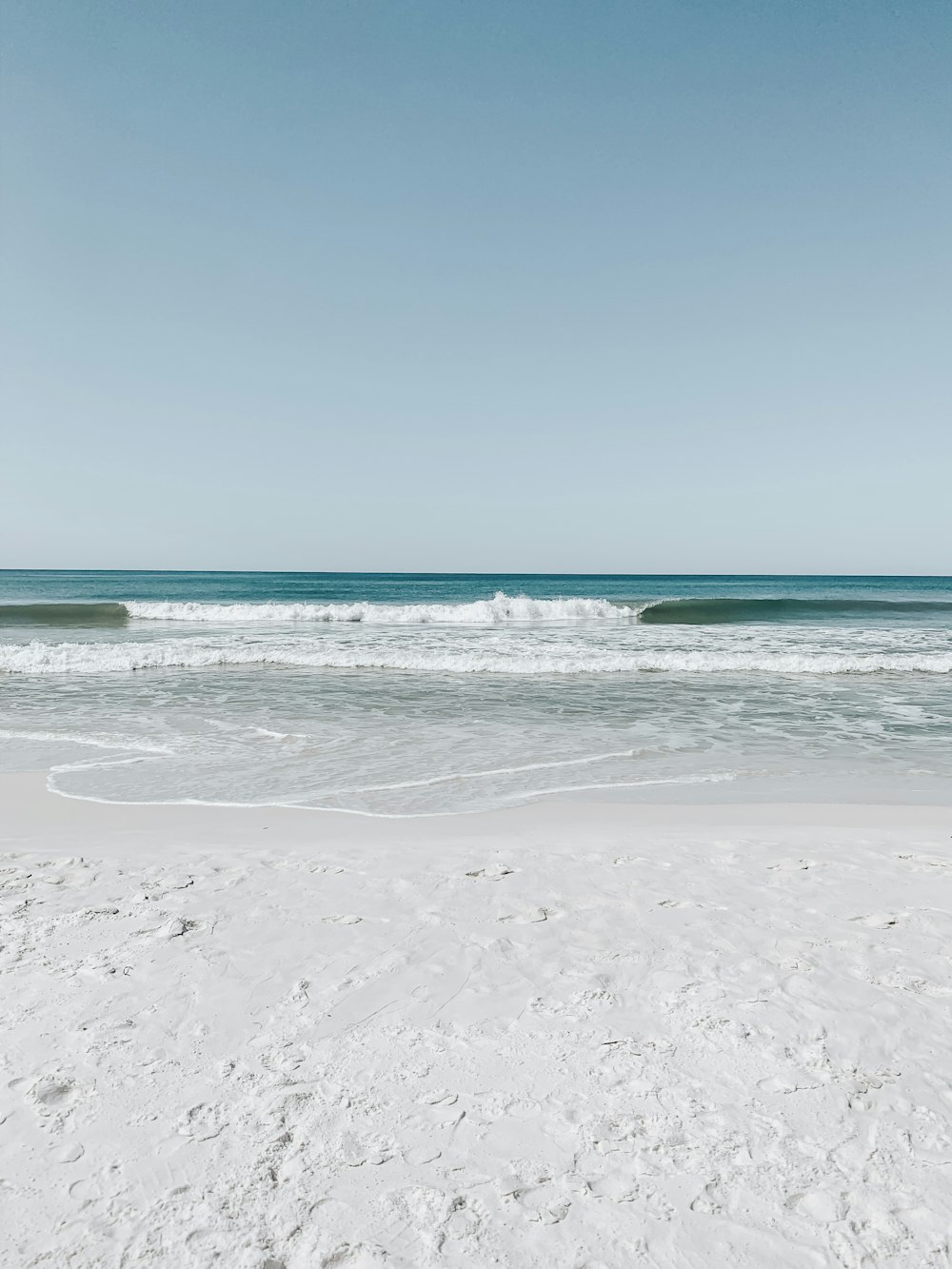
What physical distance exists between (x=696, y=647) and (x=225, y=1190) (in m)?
19.6

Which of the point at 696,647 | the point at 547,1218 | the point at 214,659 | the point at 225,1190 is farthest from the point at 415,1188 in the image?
the point at 696,647

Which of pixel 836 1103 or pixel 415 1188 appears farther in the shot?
pixel 836 1103

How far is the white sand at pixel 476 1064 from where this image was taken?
2121mm

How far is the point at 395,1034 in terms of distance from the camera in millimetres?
3041

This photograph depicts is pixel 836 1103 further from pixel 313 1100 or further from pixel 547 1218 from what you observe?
pixel 313 1100

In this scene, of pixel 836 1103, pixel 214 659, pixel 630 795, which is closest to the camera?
pixel 836 1103

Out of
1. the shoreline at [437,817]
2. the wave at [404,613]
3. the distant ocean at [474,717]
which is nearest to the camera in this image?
the shoreline at [437,817]

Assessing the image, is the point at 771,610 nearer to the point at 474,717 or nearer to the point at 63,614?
the point at 474,717

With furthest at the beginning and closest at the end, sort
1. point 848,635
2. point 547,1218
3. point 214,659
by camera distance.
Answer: point 848,635, point 214,659, point 547,1218

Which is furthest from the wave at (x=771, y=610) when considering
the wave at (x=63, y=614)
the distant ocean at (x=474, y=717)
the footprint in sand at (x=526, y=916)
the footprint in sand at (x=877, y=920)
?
the footprint in sand at (x=526, y=916)

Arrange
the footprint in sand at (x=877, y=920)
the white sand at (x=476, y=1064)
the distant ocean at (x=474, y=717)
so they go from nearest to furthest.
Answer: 1. the white sand at (x=476, y=1064)
2. the footprint in sand at (x=877, y=920)
3. the distant ocean at (x=474, y=717)

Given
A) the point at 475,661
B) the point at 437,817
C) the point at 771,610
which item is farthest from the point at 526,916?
the point at 771,610

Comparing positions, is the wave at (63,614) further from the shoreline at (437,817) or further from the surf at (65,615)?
the shoreline at (437,817)

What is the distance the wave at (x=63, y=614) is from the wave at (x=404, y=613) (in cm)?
110
